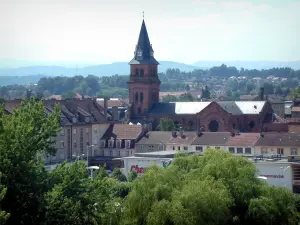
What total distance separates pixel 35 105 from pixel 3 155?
4.59 metres

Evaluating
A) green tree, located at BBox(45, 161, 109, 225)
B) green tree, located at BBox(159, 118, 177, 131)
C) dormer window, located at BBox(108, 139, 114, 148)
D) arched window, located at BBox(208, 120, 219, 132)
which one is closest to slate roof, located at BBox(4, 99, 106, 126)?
dormer window, located at BBox(108, 139, 114, 148)

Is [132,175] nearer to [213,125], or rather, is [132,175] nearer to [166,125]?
[166,125]

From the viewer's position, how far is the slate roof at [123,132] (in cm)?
9912

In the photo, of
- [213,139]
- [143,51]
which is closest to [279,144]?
[213,139]

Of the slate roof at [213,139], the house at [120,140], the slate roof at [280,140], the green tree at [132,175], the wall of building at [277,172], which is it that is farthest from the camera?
the house at [120,140]

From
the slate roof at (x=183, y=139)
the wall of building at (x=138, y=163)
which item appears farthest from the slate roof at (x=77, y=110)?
the wall of building at (x=138, y=163)

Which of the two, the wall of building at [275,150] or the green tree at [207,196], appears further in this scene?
the wall of building at [275,150]

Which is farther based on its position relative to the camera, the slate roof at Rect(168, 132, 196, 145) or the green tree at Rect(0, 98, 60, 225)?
the slate roof at Rect(168, 132, 196, 145)

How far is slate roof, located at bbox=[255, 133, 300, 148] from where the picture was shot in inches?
3300

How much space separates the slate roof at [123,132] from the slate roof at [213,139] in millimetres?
8449

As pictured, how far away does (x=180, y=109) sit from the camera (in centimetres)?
12725

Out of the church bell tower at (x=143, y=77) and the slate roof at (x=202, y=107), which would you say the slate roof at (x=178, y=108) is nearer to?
the slate roof at (x=202, y=107)

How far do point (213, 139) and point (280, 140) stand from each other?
9113 millimetres

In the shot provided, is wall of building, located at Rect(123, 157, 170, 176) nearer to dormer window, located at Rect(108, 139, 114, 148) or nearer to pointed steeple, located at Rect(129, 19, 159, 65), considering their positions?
dormer window, located at Rect(108, 139, 114, 148)
